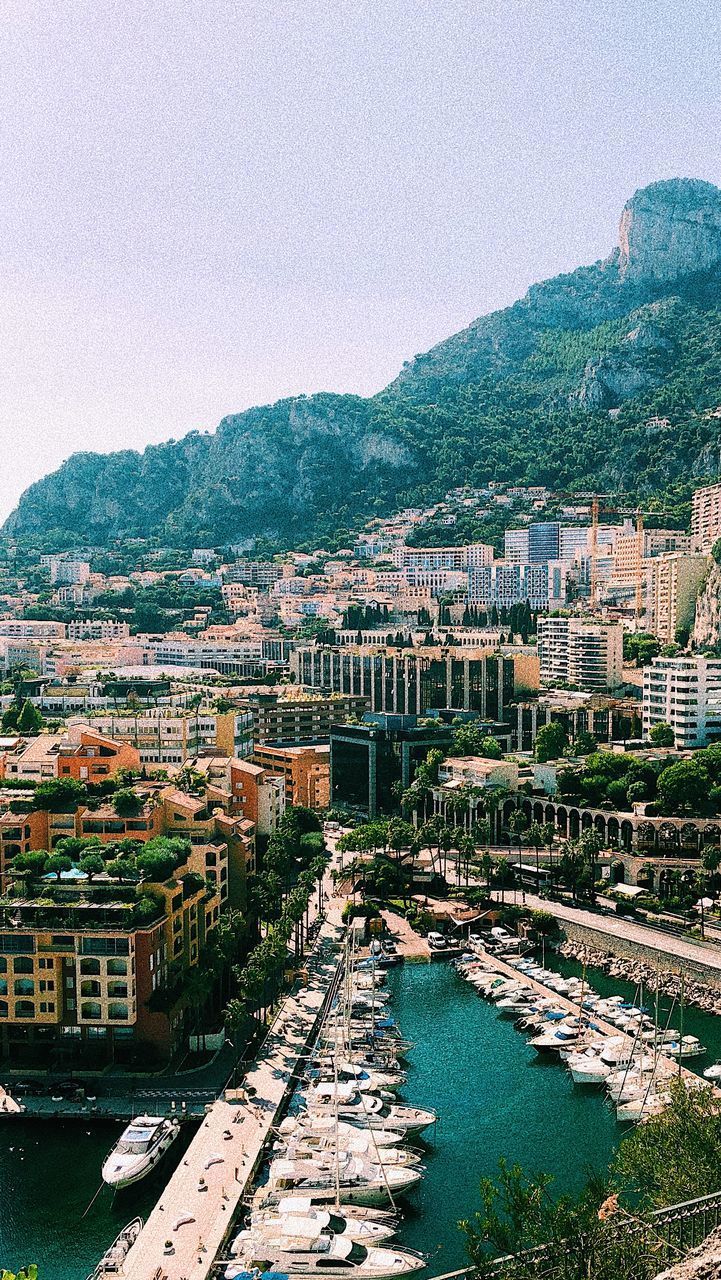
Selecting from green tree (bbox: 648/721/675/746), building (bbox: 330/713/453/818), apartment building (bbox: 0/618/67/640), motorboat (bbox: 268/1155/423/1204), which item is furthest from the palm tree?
apartment building (bbox: 0/618/67/640)

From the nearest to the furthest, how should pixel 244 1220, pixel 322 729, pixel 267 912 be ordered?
pixel 244 1220
pixel 267 912
pixel 322 729

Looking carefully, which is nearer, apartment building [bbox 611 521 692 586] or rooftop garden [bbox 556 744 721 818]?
rooftop garden [bbox 556 744 721 818]

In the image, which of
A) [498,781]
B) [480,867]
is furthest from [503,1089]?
[498,781]

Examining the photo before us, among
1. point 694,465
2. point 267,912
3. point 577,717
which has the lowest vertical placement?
point 267,912

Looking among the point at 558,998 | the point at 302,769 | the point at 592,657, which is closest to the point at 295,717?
the point at 302,769

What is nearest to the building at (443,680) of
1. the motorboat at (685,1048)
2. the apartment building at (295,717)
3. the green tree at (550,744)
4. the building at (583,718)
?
the apartment building at (295,717)

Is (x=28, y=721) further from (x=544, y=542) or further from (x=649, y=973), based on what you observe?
(x=544, y=542)

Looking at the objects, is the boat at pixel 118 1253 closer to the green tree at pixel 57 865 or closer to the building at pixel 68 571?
the green tree at pixel 57 865

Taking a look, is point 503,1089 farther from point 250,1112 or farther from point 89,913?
point 89,913

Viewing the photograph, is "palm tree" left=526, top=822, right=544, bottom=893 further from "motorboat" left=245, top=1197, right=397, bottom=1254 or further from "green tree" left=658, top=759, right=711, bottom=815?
"motorboat" left=245, top=1197, right=397, bottom=1254
